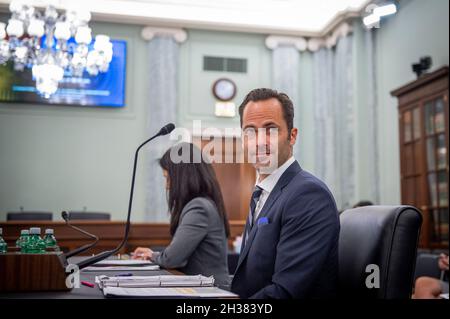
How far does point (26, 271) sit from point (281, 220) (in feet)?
2.04

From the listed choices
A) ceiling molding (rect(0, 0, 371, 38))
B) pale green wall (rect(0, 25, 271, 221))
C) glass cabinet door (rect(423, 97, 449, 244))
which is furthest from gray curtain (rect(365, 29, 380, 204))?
pale green wall (rect(0, 25, 271, 221))

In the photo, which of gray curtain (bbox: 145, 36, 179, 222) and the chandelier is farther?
gray curtain (bbox: 145, 36, 179, 222)

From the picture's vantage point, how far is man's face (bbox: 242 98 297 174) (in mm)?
1463

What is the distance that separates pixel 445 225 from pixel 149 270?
12.1ft

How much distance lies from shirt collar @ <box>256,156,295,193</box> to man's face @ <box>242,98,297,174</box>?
0.01 m

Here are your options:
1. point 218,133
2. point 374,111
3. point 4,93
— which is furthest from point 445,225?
point 4,93

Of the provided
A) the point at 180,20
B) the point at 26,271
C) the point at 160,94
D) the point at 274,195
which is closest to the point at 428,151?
the point at 160,94

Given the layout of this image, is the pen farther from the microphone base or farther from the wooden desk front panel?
the wooden desk front panel

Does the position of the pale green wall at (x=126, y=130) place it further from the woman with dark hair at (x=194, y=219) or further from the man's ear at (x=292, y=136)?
the man's ear at (x=292, y=136)

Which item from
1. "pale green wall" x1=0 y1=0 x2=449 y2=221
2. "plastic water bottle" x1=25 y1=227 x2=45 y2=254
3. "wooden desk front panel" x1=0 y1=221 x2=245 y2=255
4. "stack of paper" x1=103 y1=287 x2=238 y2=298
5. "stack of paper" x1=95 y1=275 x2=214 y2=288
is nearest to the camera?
"stack of paper" x1=103 y1=287 x2=238 y2=298

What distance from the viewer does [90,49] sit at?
5387 mm

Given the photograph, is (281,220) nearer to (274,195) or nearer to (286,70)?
(274,195)

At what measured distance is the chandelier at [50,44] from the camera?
465 centimetres

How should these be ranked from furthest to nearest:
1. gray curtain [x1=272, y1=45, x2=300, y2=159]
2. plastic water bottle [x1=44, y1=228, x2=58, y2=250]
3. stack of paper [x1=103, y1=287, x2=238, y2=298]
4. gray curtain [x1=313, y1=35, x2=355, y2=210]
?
gray curtain [x1=272, y1=45, x2=300, y2=159], gray curtain [x1=313, y1=35, x2=355, y2=210], plastic water bottle [x1=44, y1=228, x2=58, y2=250], stack of paper [x1=103, y1=287, x2=238, y2=298]
